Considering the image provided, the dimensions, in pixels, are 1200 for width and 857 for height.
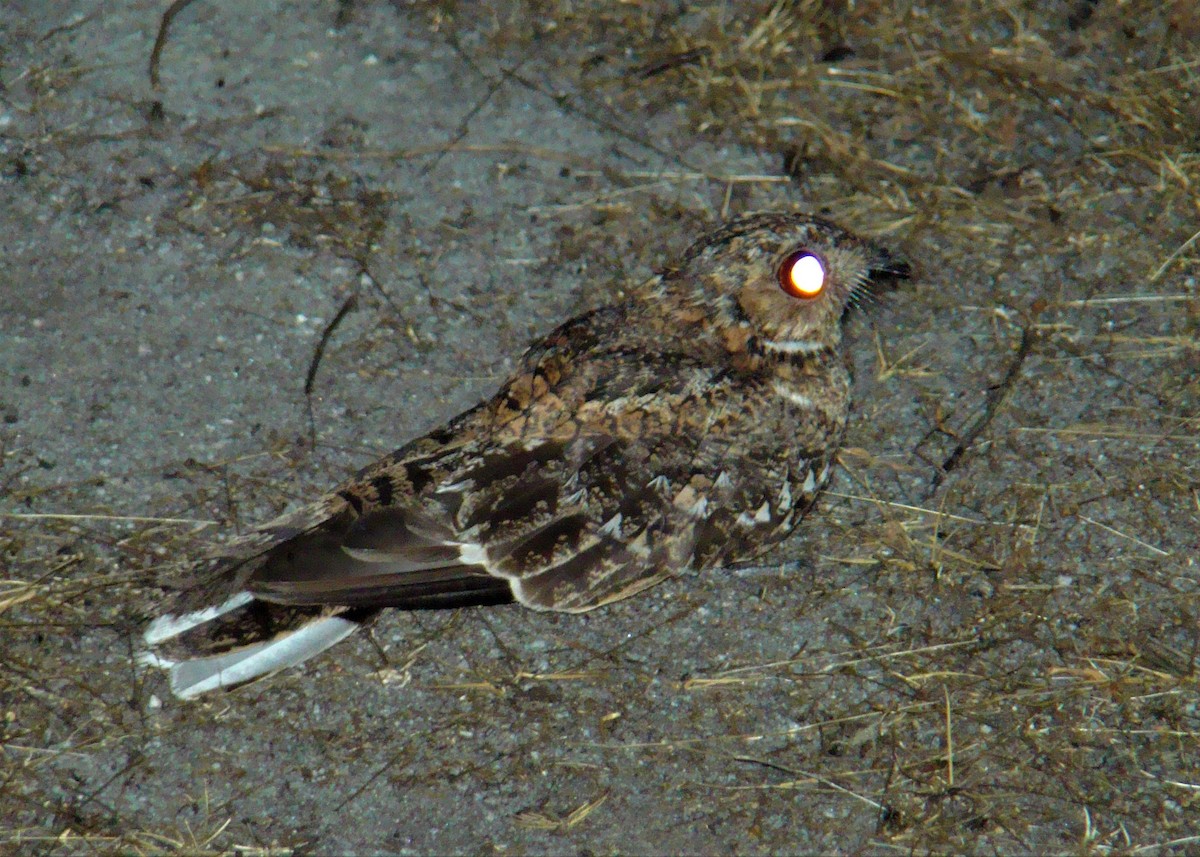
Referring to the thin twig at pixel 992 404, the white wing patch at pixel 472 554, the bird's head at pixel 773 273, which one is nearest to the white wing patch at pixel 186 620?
the white wing patch at pixel 472 554

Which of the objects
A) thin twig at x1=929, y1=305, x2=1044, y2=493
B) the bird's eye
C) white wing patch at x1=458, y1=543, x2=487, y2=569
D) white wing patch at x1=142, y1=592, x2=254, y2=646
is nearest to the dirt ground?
thin twig at x1=929, y1=305, x2=1044, y2=493

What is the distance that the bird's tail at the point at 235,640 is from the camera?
2.83 m

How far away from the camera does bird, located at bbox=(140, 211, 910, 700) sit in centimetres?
281

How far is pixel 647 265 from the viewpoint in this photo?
13.1 ft

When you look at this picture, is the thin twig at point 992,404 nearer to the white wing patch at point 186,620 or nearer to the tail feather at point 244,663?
the tail feather at point 244,663

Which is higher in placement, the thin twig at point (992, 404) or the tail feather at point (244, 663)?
the tail feather at point (244, 663)

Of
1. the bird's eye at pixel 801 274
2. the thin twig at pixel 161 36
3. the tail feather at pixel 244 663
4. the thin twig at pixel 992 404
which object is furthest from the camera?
the thin twig at pixel 161 36

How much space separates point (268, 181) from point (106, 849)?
2.20m

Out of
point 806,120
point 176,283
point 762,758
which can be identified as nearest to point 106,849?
point 762,758

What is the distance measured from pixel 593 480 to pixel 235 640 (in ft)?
2.87

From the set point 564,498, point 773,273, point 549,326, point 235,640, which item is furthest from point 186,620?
point 773,273

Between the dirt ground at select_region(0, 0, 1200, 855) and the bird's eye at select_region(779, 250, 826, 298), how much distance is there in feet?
1.87

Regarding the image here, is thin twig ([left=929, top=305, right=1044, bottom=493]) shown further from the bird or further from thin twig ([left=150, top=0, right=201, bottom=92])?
thin twig ([left=150, top=0, right=201, bottom=92])

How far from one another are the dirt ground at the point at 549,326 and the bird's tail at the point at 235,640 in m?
0.08
